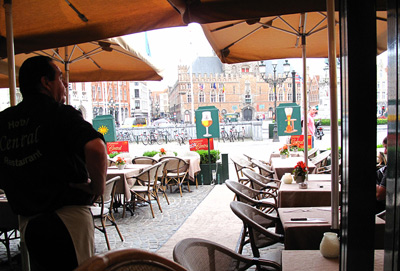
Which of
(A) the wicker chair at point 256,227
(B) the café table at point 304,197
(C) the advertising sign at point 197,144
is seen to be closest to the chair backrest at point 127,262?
(A) the wicker chair at point 256,227

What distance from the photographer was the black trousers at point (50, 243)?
4.74ft

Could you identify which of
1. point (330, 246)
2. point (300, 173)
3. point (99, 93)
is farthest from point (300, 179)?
point (99, 93)

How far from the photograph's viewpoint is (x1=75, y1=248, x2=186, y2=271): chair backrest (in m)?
0.79

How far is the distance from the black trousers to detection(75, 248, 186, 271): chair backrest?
68cm

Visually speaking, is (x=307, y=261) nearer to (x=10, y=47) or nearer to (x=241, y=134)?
(x=10, y=47)

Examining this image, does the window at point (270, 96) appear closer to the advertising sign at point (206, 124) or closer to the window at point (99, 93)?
the window at point (99, 93)

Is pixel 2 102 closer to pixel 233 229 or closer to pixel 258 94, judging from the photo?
pixel 233 229

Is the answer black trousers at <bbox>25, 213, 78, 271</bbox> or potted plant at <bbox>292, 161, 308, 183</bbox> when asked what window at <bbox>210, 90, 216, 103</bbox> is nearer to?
potted plant at <bbox>292, 161, 308, 183</bbox>

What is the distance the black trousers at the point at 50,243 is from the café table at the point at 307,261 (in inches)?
41.1

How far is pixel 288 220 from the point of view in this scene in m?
2.50

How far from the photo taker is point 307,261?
1798 millimetres

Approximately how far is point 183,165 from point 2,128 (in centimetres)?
580

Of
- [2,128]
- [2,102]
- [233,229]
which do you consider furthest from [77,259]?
[2,102]

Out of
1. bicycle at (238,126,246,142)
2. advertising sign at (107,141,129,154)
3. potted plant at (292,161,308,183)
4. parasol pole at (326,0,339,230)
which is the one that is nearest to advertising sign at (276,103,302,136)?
advertising sign at (107,141,129,154)
